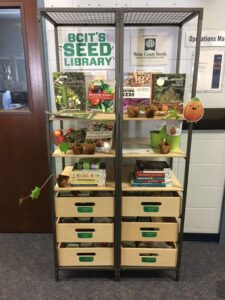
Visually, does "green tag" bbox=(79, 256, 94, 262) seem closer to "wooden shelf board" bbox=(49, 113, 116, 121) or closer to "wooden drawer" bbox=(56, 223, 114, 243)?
"wooden drawer" bbox=(56, 223, 114, 243)

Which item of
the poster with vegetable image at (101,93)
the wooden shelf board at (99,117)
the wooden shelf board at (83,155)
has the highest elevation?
the poster with vegetable image at (101,93)

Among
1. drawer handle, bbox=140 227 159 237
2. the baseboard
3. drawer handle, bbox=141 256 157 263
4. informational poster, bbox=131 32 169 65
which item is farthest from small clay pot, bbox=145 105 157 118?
the baseboard

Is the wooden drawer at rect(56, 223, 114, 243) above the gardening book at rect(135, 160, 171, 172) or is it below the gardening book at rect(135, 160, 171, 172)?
below

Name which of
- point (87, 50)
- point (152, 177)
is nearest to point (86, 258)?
point (152, 177)

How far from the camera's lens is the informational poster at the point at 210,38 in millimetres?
1771

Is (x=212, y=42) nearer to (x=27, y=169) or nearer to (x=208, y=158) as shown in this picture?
(x=208, y=158)

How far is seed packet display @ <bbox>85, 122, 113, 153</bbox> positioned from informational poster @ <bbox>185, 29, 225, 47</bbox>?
83 centimetres

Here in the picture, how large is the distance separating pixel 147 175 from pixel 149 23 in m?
1.02

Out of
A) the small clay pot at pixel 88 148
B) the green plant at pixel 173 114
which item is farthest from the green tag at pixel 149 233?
the green plant at pixel 173 114

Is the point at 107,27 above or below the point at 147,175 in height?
above

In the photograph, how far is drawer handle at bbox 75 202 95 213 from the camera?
65.6 inches

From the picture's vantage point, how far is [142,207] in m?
1.67

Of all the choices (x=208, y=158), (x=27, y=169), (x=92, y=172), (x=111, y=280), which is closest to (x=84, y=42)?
(x=92, y=172)

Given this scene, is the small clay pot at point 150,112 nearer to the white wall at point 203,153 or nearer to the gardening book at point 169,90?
the gardening book at point 169,90
